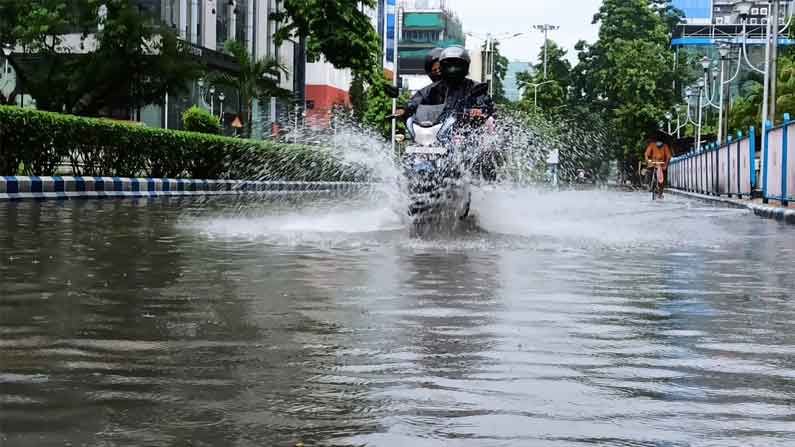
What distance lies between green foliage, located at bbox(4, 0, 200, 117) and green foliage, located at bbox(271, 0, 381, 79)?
12.8 ft

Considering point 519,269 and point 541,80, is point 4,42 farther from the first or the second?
point 541,80

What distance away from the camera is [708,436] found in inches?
159

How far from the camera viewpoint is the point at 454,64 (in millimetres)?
14719

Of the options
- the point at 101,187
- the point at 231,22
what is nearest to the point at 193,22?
the point at 231,22

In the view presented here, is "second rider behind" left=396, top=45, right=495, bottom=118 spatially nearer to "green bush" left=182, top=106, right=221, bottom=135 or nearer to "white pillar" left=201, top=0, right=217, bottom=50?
"green bush" left=182, top=106, right=221, bottom=135

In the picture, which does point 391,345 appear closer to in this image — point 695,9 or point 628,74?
point 628,74

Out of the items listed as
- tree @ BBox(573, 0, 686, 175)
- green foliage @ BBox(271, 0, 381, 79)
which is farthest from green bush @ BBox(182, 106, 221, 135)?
tree @ BBox(573, 0, 686, 175)

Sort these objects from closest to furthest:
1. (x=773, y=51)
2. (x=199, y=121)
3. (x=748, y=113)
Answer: (x=773, y=51), (x=199, y=121), (x=748, y=113)

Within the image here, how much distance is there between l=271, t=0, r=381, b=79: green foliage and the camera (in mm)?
45344

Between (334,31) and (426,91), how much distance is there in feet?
103

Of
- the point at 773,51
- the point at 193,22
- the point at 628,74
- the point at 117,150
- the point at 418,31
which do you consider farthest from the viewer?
the point at 418,31

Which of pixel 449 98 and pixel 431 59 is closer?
pixel 449 98

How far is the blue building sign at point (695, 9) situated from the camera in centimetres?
16075

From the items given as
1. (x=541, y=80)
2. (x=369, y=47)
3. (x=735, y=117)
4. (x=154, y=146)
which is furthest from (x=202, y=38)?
(x=541, y=80)
